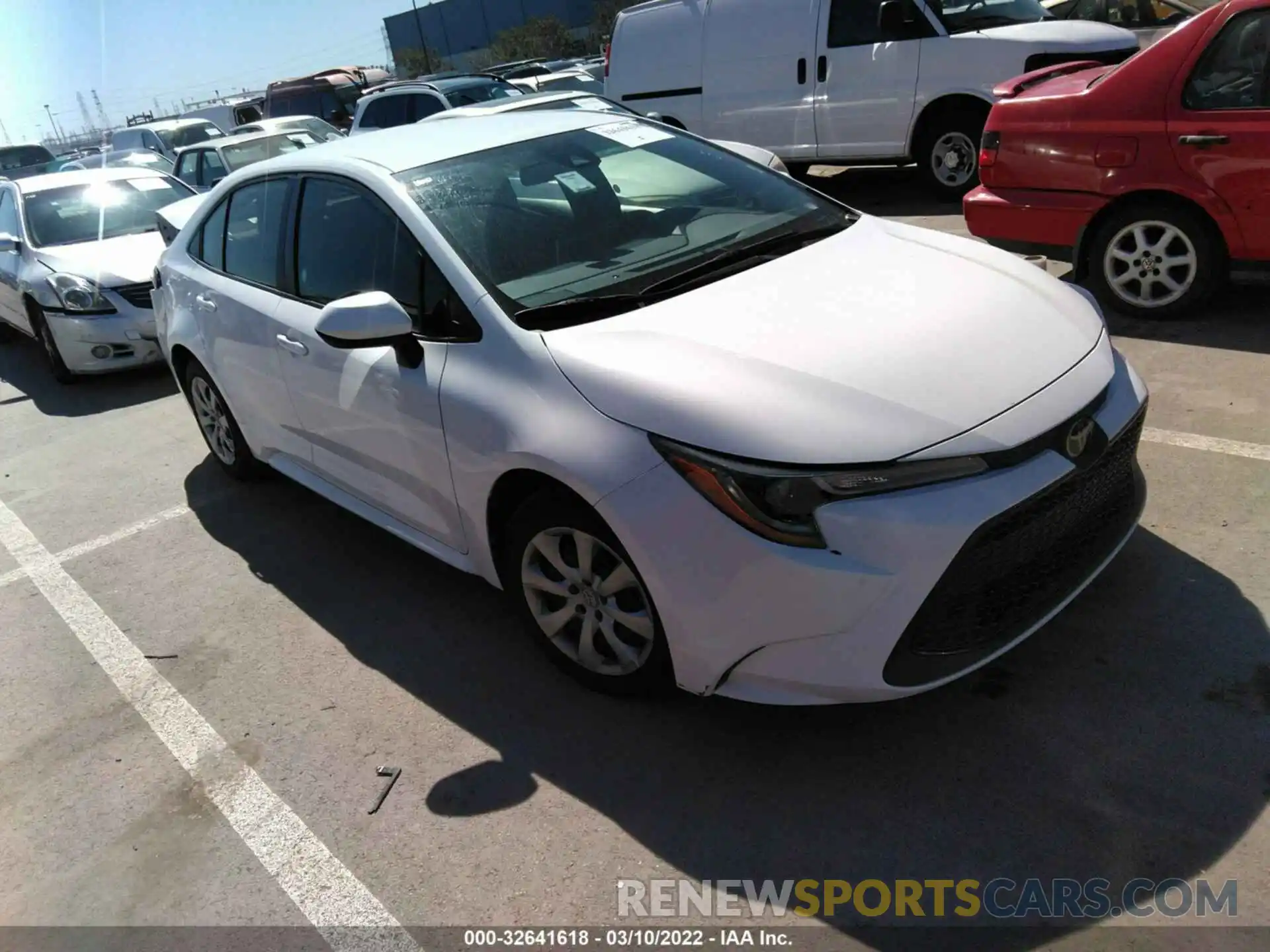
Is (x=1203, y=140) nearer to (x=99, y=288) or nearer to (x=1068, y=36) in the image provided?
(x=1068, y=36)

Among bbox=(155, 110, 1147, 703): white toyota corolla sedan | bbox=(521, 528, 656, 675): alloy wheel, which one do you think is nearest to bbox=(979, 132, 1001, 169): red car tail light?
bbox=(155, 110, 1147, 703): white toyota corolla sedan

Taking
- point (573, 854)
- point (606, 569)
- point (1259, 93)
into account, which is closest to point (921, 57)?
point (1259, 93)

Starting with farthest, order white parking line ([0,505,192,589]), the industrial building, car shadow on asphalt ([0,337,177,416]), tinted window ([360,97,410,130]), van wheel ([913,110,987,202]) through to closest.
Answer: the industrial building → tinted window ([360,97,410,130]) → van wheel ([913,110,987,202]) → car shadow on asphalt ([0,337,177,416]) → white parking line ([0,505,192,589])

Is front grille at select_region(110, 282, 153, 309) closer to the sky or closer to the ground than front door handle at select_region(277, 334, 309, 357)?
closer to the ground

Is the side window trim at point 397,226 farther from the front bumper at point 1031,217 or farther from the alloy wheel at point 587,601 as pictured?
the front bumper at point 1031,217

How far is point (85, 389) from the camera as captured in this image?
7.83m

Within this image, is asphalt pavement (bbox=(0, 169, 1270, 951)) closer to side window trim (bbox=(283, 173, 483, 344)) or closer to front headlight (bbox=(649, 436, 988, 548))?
front headlight (bbox=(649, 436, 988, 548))

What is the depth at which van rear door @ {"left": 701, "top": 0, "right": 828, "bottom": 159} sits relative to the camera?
9477mm

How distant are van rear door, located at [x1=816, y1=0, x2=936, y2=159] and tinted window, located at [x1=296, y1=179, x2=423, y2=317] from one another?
6.60m

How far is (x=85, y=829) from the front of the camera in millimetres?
3000

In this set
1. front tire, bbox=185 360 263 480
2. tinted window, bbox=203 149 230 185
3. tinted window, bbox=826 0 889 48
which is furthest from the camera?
tinted window, bbox=203 149 230 185

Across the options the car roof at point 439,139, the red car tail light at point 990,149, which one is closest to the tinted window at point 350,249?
the car roof at point 439,139

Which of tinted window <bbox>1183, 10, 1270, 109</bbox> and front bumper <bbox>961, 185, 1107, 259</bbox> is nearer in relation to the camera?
tinted window <bbox>1183, 10, 1270, 109</bbox>

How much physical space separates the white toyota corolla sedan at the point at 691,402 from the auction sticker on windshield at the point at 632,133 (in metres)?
0.02
